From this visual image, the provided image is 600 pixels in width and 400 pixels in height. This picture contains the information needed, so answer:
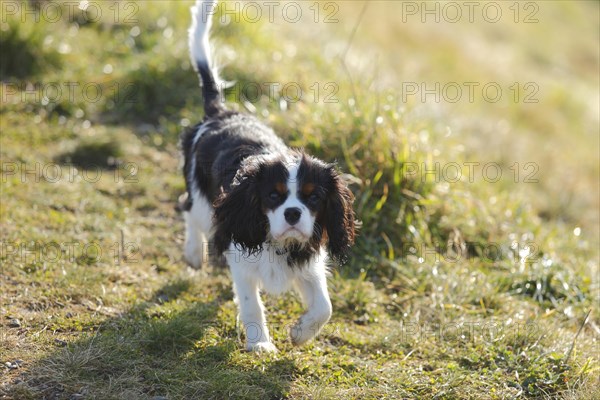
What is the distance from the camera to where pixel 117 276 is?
191 inches

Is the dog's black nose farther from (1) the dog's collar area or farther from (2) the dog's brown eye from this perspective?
(1) the dog's collar area

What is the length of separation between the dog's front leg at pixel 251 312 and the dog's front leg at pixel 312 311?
0.54ft


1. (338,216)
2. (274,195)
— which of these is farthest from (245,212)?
(338,216)

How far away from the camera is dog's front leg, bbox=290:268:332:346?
409cm

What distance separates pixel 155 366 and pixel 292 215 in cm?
102

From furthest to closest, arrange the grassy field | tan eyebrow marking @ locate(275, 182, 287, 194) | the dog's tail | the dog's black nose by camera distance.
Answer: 1. the dog's tail
2. the grassy field
3. tan eyebrow marking @ locate(275, 182, 287, 194)
4. the dog's black nose

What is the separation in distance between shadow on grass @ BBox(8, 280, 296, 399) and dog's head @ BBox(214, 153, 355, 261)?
0.54m

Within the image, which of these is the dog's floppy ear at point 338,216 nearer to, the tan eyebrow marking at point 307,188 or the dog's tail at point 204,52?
the tan eyebrow marking at point 307,188

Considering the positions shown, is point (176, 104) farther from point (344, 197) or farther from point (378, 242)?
point (344, 197)

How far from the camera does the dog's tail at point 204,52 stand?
18.1 feet

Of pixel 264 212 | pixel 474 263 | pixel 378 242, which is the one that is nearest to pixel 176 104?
pixel 378 242

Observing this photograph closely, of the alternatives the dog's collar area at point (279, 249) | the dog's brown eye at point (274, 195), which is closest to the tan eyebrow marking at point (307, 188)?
the dog's brown eye at point (274, 195)

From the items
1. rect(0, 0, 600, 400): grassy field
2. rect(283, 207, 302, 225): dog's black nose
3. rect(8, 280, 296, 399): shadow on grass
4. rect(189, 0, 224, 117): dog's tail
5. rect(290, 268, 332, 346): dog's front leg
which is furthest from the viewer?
rect(189, 0, 224, 117): dog's tail

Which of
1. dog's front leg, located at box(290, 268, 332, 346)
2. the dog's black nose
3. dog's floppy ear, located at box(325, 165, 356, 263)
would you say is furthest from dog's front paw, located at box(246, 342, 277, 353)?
the dog's black nose
